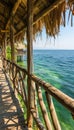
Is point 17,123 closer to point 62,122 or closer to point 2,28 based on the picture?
point 62,122

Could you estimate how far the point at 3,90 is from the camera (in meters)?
5.79

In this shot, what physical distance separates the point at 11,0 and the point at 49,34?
1.17 meters

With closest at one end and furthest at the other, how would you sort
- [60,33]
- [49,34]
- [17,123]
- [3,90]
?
[17,123]
[60,33]
[49,34]
[3,90]

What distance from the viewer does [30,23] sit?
3324mm

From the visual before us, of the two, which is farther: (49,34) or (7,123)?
(49,34)

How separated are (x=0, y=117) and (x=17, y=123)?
398 mm

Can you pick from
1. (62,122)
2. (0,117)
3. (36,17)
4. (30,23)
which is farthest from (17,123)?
(62,122)

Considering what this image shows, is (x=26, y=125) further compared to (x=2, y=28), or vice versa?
(x=2, y=28)

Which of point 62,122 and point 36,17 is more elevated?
point 36,17

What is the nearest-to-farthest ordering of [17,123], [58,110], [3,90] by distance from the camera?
[17,123] → [3,90] → [58,110]

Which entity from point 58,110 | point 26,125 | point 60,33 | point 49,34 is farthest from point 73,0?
point 58,110

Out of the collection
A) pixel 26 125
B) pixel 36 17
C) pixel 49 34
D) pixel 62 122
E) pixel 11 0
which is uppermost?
pixel 11 0

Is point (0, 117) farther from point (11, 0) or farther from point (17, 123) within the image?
point (11, 0)

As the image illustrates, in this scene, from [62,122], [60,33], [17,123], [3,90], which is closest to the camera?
[17,123]
